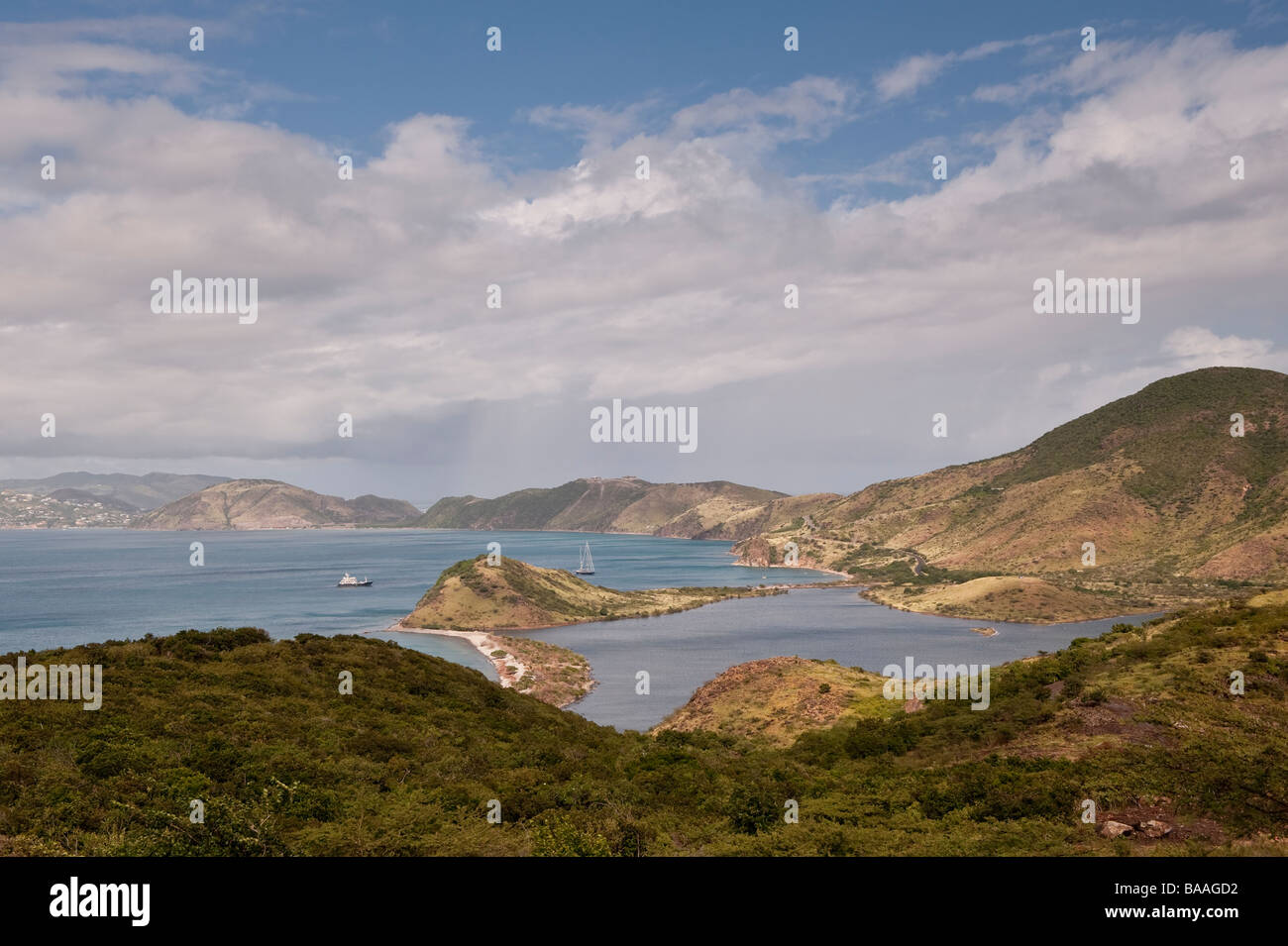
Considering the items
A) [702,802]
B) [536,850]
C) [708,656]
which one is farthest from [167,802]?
[708,656]

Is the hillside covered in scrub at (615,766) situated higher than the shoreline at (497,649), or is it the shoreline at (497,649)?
the hillside covered in scrub at (615,766)

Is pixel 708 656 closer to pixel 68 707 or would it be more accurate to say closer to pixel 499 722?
pixel 499 722

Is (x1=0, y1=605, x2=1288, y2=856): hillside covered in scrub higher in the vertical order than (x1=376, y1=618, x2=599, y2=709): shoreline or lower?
higher

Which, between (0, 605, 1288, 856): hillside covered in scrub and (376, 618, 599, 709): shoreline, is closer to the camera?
(0, 605, 1288, 856): hillside covered in scrub

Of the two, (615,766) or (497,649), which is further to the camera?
(497,649)

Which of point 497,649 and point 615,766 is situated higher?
point 615,766

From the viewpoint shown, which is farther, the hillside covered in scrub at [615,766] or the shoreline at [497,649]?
the shoreline at [497,649]
